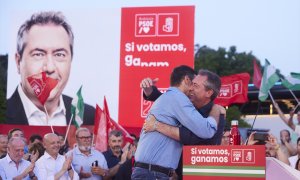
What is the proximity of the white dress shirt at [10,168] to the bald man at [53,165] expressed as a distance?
0.79ft

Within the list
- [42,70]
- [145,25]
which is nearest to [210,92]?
[145,25]

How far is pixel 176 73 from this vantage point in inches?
216

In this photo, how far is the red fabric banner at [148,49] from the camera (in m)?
17.6

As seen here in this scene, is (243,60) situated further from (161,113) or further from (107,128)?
(161,113)

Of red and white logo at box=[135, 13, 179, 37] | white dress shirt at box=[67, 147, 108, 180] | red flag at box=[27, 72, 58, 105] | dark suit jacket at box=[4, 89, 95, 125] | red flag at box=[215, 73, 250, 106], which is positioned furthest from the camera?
dark suit jacket at box=[4, 89, 95, 125]

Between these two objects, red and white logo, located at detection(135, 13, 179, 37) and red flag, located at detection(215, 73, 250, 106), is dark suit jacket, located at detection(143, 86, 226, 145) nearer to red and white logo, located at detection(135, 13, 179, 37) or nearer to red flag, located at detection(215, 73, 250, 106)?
red flag, located at detection(215, 73, 250, 106)

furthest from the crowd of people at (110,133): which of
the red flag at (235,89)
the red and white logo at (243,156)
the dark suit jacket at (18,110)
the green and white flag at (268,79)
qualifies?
the green and white flag at (268,79)

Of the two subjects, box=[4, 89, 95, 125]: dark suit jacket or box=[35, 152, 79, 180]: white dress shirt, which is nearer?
box=[35, 152, 79, 180]: white dress shirt

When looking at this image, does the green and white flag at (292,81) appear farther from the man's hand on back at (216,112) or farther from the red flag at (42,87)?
the man's hand on back at (216,112)

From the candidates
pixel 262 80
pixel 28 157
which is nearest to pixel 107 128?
pixel 28 157

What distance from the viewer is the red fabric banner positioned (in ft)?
57.8

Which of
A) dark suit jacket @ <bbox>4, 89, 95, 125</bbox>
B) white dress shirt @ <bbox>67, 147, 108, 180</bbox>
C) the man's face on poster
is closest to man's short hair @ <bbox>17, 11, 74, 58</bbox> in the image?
the man's face on poster

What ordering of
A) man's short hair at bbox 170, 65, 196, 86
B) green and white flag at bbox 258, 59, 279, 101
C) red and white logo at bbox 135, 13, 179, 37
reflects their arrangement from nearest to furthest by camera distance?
man's short hair at bbox 170, 65, 196, 86
green and white flag at bbox 258, 59, 279, 101
red and white logo at bbox 135, 13, 179, 37

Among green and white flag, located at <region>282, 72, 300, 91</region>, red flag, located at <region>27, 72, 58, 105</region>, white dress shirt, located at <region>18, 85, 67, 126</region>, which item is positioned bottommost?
white dress shirt, located at <region>18, 85, 67, 126</region>
